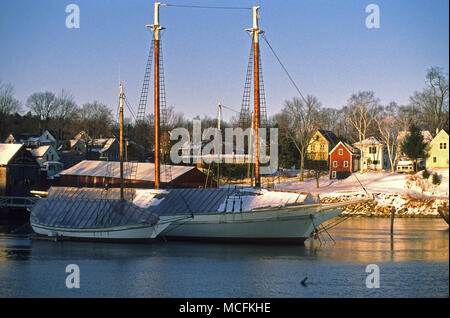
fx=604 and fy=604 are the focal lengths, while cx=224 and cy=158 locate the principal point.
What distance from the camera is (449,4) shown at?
43.9 ft

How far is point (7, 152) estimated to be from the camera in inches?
2894

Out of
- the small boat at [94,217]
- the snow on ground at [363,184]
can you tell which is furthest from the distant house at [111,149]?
the small boat at [94,217]

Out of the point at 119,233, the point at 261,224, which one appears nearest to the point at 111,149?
the point at 119,233

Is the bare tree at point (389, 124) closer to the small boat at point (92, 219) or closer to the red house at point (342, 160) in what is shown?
the red house at point (342, 160)

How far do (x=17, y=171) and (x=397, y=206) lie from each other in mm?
46052

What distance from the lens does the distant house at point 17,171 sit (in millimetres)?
72250

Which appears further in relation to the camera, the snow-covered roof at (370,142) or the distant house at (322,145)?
the distant house at (322,145)

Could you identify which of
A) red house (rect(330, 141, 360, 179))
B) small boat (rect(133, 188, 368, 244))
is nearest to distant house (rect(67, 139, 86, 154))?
red house (rect(330, 141, 360, 179))

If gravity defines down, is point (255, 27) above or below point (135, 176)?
above

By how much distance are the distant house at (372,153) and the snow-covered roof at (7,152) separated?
51485mm

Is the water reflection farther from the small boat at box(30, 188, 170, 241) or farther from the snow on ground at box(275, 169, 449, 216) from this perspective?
the small boat at box(30, 188, 170, 241)

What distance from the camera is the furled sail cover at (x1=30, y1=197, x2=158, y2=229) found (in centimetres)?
4306

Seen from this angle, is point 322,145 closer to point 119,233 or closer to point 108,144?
point 108,144
